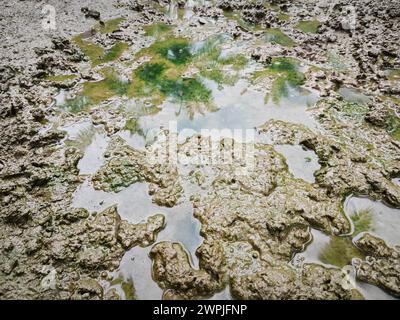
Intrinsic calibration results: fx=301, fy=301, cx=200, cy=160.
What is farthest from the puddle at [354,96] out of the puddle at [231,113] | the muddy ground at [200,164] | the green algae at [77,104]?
the green algae at [77,104]

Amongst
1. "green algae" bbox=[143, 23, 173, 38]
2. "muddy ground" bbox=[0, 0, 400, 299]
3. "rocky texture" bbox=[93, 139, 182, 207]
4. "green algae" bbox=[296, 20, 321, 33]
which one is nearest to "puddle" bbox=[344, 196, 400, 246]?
"muddy ground" bbox=[0, 0, 400, 299]

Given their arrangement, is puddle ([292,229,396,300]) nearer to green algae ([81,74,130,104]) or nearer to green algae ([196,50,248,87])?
green algae ([196,50,248,87])

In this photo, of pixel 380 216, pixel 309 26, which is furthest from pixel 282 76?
pixel 380 216

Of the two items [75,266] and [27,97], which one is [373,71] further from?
[27,97]

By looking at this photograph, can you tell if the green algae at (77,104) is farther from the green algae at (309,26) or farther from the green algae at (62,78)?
the green algae at (309,26)

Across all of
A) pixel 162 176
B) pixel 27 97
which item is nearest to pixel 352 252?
pixel 162 176

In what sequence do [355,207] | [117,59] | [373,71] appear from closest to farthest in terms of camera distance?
[355,207], [373,71], [117,59]
